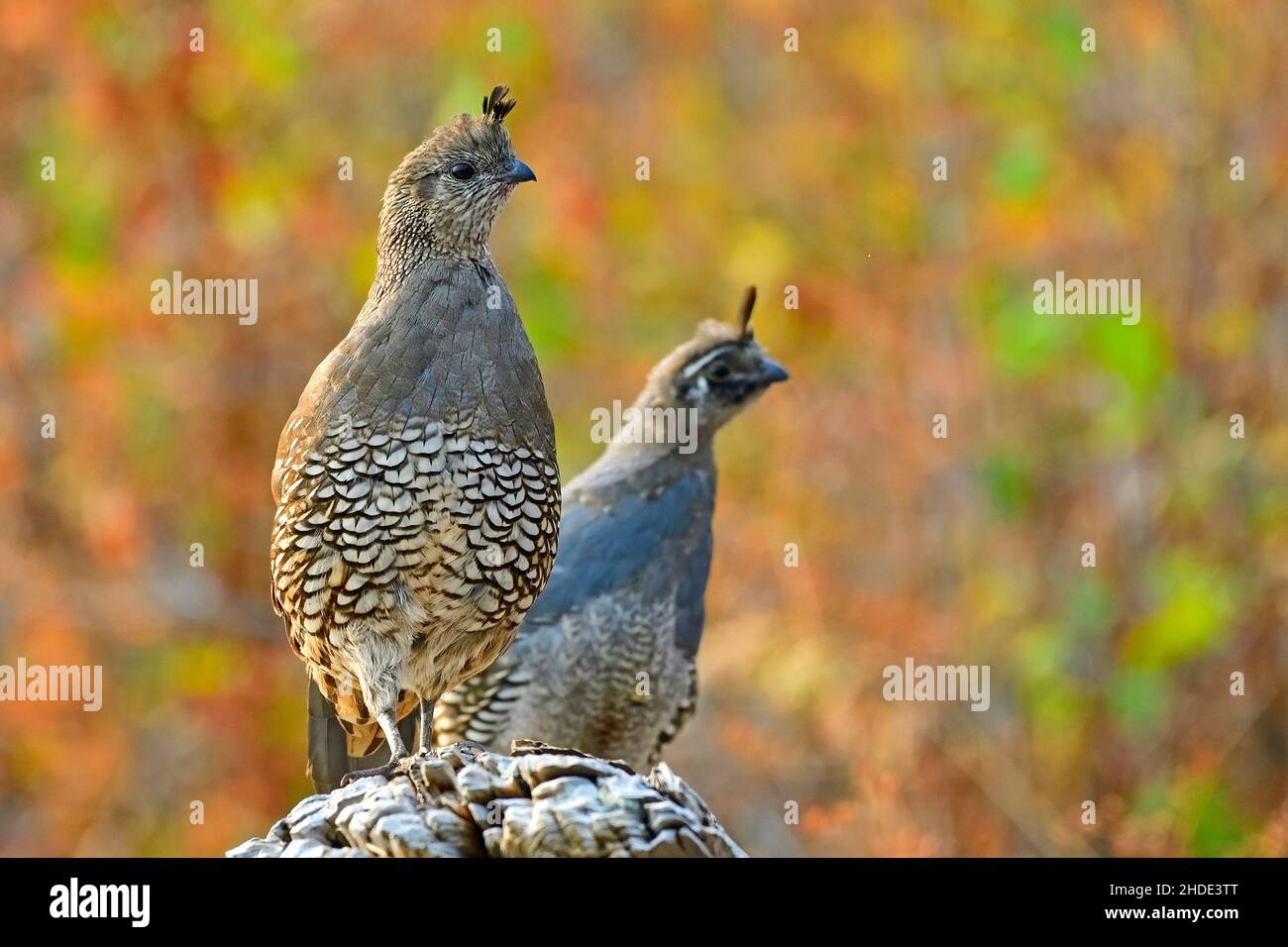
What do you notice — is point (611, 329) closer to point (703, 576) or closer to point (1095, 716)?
point (1095, 716)

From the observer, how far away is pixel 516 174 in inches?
183

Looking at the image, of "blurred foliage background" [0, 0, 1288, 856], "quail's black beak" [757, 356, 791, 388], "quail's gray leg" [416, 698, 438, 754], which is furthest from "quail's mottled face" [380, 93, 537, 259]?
"blurred foliage background" [0, 0, 1288, 856]

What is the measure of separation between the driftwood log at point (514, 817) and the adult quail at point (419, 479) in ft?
1.40

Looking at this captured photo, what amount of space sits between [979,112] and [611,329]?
2.67 metres

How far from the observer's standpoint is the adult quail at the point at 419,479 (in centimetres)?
414

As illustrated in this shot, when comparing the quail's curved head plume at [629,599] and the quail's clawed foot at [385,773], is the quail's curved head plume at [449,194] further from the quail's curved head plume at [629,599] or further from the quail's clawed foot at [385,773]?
the quail's curved head plume at [629,599]

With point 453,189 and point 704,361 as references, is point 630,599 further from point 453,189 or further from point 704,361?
point 453,189

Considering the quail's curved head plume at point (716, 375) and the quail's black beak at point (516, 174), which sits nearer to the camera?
the quail's black beak at point (516, 174)

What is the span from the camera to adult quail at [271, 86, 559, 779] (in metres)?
4.14

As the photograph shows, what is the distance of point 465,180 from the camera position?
4547 millimetres

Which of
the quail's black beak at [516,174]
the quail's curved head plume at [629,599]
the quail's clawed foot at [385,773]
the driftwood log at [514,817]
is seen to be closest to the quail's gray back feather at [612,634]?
the quail's curved head plume at [629,599]

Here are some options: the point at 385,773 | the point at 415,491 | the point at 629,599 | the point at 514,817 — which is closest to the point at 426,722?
the point at 385,773

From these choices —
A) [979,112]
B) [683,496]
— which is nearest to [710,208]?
[979,112]
